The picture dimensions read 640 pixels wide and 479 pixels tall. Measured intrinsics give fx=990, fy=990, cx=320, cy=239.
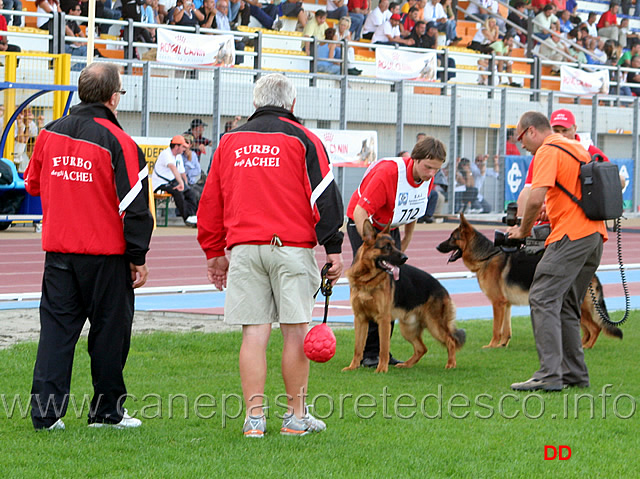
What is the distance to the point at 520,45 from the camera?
32094mm

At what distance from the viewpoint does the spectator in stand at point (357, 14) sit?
90.6ft

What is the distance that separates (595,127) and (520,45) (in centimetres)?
484

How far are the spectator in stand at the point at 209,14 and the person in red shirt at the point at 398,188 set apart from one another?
16.6 m

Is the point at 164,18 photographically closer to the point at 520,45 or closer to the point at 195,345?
the point at 520,45

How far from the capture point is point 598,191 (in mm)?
6562

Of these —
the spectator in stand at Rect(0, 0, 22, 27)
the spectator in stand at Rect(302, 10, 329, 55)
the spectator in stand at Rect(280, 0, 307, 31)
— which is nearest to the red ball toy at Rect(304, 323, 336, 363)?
the spectator in stand at Rect(0, 0, 22, 27)

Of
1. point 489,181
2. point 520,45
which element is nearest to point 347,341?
point 489,181

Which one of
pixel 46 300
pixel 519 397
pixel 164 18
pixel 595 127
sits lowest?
pixel 519 397

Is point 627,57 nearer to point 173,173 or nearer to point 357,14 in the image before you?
point 357,14

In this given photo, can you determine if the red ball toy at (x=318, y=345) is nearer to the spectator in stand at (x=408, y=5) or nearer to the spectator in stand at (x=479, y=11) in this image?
the spectator in stand at (x=408, y=5)

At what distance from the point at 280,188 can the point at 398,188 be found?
8.09 ft

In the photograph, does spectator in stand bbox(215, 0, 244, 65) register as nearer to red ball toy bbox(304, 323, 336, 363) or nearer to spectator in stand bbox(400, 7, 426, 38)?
spectator in stand bbox(400, 7, 426, 38)

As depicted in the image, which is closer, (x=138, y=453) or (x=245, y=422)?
(x=138, y=453)

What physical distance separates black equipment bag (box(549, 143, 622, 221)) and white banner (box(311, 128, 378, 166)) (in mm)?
15512
